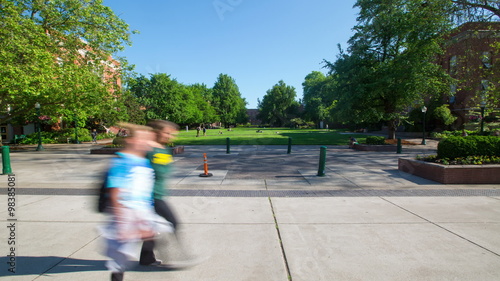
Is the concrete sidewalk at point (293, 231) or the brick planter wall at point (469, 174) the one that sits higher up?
the brick planter wall at point (469, 174)

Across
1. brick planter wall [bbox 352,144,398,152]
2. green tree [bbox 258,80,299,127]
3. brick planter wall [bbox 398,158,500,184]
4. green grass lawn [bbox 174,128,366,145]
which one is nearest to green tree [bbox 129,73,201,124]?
green grass lawn [bbox 174,128,366,145]

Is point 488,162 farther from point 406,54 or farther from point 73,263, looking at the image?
point 406,54

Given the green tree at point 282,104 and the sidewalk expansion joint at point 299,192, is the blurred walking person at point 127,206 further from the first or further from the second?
the green tree at point 282,104

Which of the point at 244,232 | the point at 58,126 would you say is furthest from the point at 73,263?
the point at 58,126

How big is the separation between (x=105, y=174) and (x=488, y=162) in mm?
10504

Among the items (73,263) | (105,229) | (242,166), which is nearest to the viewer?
(105,229)

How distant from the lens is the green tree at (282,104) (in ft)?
295

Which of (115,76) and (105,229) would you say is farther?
(115,76)

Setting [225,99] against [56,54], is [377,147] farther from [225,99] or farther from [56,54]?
[225,99]

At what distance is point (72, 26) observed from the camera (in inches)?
635

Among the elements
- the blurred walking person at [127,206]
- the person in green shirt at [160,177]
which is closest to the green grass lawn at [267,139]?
the person in green shirt at [160,177]

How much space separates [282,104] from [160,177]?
88877 millimetres

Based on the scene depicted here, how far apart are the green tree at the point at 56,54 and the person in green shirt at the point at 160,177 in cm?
1265

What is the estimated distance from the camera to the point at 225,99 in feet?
A: 291
